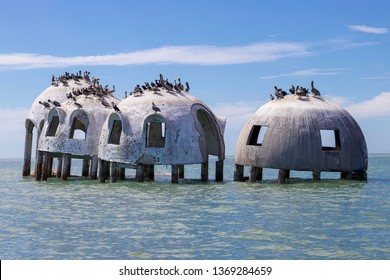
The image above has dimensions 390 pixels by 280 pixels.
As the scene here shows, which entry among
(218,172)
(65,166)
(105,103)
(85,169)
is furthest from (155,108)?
(85,169)

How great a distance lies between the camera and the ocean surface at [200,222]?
16109mm

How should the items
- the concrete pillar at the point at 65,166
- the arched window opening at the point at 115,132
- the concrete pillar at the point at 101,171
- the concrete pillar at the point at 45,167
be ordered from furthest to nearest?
the concrete pillar at the point at 45,167, the concrete pillar at the point at 65,166, the arched window opening at the point at 115,132, the concrete pillar at the point at 101,171

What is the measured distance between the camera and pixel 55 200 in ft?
90.6

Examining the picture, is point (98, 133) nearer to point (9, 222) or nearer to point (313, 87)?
point (313, 87)

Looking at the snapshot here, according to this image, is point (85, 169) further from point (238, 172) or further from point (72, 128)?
point (238, 172)

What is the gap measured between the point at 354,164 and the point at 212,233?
650 inches

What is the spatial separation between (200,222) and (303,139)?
495 inches

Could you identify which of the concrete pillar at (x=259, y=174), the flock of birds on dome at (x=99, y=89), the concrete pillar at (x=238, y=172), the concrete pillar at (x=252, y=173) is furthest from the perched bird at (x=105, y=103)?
the concrete pillar at (x=252, y=173)

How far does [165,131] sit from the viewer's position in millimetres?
33219

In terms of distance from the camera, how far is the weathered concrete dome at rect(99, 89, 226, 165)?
1305 inches

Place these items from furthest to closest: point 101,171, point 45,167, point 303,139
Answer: point 45,167
point 101,171
point 303,139

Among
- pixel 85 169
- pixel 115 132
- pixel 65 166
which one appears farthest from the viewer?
pixel 85 169

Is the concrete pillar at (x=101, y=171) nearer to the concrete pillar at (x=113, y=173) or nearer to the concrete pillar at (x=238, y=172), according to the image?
the concrete pillar at (x=113, y=173)

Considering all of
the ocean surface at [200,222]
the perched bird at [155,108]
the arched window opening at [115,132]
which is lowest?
the ocean surface at [200,222]
